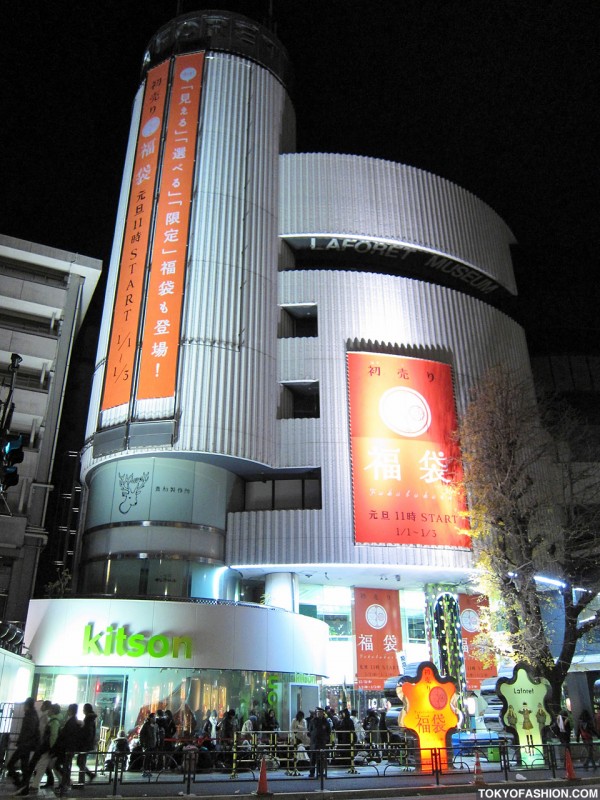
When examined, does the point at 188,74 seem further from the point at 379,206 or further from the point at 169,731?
the point at 169,731

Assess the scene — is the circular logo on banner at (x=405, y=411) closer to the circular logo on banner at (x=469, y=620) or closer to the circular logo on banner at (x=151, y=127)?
the circular logo on banner at (x=469, y=620)

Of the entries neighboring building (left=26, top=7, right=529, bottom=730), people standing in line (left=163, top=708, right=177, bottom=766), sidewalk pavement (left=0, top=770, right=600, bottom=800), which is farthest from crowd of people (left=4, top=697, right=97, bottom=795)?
neighboring building (left=26, top=7, right=529, bottom=730)

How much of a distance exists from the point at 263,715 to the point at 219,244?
59.0 ft

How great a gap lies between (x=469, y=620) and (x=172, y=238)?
66.6 feet

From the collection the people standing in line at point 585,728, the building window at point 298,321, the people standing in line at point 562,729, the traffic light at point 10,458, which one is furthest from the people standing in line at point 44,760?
the building window at point 298,321

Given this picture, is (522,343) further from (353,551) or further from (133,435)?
(133,435)

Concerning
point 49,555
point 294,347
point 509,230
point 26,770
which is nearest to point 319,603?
point 294,347

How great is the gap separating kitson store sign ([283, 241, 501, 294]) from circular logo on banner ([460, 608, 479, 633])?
16.2 meters

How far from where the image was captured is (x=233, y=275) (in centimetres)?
2780

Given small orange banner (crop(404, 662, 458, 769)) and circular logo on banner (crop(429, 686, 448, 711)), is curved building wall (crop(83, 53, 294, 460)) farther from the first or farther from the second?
circular logo on banner (crop(429, 686, 448, 711))

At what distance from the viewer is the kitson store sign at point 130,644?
20625mm

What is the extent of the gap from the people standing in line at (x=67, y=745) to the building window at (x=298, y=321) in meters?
19.4

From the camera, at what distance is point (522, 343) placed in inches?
1345

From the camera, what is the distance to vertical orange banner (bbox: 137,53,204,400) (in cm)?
2594
